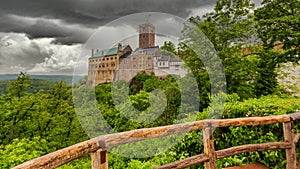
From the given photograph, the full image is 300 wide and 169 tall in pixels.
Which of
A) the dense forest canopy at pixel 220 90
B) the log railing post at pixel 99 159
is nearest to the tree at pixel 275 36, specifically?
the dense forest canopy at pixel 220 90

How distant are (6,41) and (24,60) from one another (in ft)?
28.6

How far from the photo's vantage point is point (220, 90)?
10.3 m

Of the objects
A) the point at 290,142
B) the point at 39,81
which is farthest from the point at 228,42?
the point at 39,81

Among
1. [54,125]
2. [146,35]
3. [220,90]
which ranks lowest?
[54,125]

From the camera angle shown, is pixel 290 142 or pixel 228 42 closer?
pixel 290 142

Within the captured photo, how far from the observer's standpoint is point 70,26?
1335 inches

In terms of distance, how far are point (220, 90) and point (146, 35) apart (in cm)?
381

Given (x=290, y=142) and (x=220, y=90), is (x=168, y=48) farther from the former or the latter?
(x=290, y=142)

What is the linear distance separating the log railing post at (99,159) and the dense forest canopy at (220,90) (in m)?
2.25

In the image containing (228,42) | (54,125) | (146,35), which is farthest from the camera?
(54,125)

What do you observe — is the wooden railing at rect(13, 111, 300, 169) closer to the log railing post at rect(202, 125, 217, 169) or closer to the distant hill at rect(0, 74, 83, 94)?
the log railing post at rect(202, 125, 217, 169)

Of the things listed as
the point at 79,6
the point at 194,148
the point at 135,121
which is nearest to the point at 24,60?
the point at 79,6

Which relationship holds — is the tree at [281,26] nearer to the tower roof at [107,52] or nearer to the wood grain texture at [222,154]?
the tower roof at [107,52]

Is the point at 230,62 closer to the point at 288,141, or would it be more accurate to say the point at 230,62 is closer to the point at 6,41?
the point at 288,141
